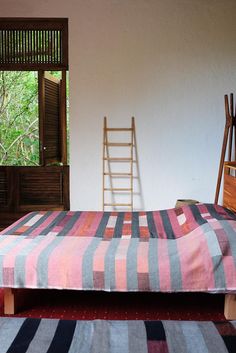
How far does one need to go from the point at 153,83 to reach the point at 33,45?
5.01 feet

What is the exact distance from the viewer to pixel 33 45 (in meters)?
4.60

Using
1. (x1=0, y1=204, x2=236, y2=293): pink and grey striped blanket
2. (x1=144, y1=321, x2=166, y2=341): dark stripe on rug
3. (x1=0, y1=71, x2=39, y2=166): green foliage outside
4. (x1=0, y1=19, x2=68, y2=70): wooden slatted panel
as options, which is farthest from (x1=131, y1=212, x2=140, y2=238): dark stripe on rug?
(x1=0, y1=19, x2=68, y2=70): wooden slatted panel

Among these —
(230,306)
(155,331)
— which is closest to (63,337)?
(155,331)

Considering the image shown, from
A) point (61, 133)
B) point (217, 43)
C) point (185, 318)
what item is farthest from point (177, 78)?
point (185, 318)

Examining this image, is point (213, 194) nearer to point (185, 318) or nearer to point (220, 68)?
point (220, 68)

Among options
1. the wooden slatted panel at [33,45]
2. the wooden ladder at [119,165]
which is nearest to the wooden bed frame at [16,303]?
the wooden ladder at [119,165]

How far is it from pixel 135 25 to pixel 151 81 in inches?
26.7

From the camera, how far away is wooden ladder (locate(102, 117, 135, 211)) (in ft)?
15.2

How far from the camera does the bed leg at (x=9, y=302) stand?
7.99ft

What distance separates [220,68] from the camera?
4.52 meters

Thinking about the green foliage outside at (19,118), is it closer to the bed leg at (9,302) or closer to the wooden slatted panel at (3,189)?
the wooden slatted panel at (3,189)

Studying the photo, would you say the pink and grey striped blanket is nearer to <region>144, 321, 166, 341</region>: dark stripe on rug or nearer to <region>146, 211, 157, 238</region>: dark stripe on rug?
<region>146, 211, 157, 238</region>: dark stripe on rug

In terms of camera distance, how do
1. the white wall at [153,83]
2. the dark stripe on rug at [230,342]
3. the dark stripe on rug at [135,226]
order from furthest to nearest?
the white wall at [153,83] < the dark stripe on rug at [135,226] < the dark stripe on rug at [230,342]

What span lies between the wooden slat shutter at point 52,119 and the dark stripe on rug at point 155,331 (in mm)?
3289
